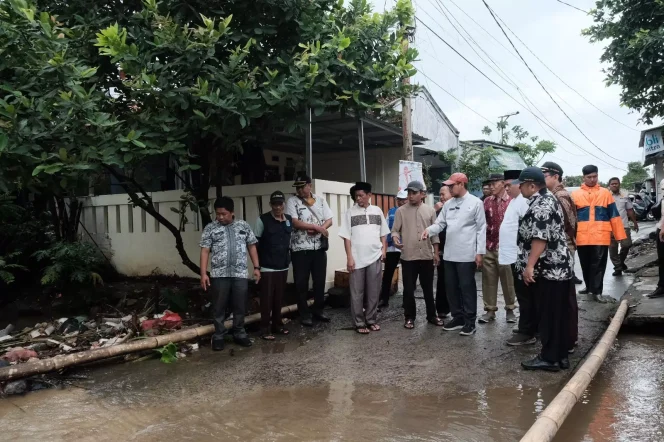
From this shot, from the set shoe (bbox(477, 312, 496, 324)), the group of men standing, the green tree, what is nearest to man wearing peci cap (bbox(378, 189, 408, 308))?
the group of men standing

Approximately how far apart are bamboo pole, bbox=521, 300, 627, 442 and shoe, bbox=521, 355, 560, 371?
0.33 m

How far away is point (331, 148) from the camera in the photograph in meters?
13.5

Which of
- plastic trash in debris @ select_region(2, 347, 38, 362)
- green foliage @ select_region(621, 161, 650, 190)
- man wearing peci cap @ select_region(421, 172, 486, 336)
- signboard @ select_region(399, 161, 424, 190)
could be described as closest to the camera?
plastic trash in debris @ select_region(2, 347, 38, 362)

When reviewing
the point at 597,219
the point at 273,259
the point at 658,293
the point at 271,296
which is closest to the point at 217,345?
the point at 271,296

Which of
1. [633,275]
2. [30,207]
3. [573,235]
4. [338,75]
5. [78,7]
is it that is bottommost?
[633,275]

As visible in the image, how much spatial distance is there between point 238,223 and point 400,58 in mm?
2755

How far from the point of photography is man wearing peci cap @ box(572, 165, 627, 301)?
7.07 m

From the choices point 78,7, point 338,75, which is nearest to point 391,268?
point 338,75

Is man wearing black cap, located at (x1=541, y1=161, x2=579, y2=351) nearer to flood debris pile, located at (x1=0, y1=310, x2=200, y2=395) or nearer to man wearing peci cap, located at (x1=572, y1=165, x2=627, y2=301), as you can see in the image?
man wearing peci cap, located at (x1=572, y1=165, x2=627, y2=301)

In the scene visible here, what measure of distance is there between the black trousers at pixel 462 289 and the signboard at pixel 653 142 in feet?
62.2

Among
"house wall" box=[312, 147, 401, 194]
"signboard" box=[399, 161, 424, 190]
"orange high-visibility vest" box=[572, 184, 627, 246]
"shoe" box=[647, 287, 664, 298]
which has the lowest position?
"shoe" box=[647, 287, 664, 298]

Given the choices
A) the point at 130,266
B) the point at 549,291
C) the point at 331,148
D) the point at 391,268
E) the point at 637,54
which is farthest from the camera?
the point at 331,148

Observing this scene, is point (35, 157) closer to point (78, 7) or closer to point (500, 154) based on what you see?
point (78, 7)

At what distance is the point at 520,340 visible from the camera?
533cm
